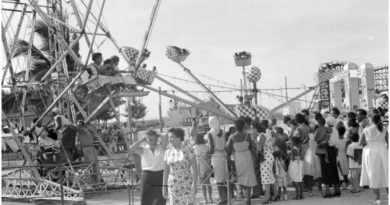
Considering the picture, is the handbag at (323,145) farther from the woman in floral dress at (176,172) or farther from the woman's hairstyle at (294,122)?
the woman in floral dress at (176,172)

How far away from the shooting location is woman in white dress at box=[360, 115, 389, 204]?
869 cm

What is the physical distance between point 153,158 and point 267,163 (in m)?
2.90

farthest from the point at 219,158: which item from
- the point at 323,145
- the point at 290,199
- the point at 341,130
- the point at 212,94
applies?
the point at 212,94

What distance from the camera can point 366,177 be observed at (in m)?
8.92

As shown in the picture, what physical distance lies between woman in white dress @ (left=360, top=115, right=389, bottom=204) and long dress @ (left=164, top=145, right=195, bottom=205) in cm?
312

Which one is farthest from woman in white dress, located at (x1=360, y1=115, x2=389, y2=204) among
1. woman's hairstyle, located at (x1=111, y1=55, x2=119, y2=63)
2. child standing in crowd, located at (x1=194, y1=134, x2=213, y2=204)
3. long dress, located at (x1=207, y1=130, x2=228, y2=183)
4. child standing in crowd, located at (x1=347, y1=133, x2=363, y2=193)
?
woman's hairstyle, located at (x1=111, y1=55, x2=119, y2=63)

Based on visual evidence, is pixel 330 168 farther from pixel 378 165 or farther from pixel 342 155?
pixel 378 165

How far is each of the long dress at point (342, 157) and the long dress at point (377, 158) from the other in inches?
58.2

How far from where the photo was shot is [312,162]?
32.9ft

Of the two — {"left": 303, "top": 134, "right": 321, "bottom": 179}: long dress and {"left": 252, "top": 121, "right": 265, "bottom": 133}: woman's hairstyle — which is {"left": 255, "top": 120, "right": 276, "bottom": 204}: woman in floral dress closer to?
{"left": 252, "top": 121, "right": 265, "bottom": 133}: woman's hairstyle

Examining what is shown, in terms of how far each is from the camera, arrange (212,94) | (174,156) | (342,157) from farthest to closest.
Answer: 1. (212,94)
2. (342,157)
3. (174,156)

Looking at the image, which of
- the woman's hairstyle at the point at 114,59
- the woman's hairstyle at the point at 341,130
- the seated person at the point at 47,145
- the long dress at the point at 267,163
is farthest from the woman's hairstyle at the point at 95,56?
the woman's hairstyle at the point at 341,130

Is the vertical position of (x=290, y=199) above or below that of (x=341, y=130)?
below

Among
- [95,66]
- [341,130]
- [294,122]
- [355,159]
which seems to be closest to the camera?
[355,159]
